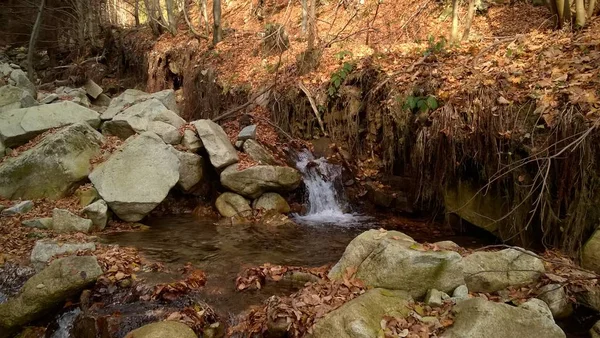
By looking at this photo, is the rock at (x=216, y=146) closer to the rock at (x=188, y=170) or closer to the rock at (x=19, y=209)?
the rock at (x=188, y=170)

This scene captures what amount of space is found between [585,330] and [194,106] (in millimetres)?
11781

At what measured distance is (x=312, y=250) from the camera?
6594 mm

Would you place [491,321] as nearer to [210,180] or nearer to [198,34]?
[210,180]

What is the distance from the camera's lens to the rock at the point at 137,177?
7547mm

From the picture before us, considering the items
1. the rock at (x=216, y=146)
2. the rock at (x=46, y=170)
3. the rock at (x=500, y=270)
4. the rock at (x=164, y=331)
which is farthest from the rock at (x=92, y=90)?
the rock at (x=500, y=270)

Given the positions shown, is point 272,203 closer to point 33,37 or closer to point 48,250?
point 48,250

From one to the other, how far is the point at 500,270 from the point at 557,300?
612 mm

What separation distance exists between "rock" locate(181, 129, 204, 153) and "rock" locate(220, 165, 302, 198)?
3.33 ft

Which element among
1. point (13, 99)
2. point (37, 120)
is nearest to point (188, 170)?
point (37, 120)

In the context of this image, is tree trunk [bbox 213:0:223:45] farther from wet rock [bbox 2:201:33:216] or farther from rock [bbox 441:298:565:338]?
rock [bbox 441:298:565:338]

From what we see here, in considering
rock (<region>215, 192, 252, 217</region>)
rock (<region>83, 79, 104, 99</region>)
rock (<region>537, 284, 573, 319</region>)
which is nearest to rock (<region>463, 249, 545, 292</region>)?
rock (<region>537, 284, 573, 319</region>)

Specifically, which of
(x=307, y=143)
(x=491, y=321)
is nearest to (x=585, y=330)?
(x=491, y=321)

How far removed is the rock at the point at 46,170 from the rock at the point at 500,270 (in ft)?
23.9

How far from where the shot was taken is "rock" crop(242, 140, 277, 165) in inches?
362
